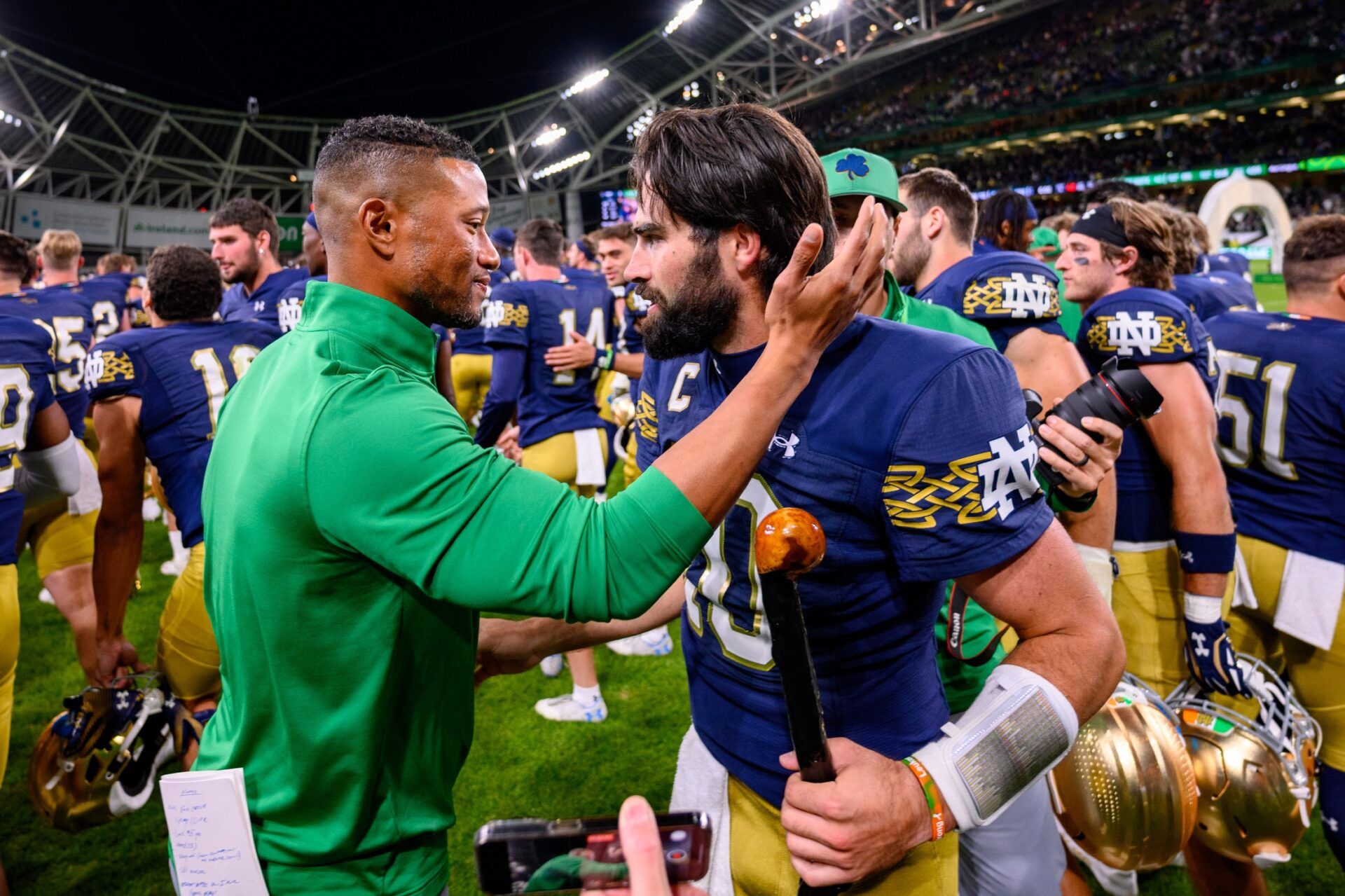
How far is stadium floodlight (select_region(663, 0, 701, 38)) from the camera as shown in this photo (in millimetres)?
28703

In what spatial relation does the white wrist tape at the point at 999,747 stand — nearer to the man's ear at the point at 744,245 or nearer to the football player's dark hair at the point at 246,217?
the man's ear at the point at 744,245

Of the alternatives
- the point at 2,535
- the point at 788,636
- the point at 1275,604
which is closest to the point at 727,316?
the point at 788,636

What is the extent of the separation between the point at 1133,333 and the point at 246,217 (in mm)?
4417

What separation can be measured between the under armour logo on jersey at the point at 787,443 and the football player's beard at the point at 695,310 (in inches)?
10.4

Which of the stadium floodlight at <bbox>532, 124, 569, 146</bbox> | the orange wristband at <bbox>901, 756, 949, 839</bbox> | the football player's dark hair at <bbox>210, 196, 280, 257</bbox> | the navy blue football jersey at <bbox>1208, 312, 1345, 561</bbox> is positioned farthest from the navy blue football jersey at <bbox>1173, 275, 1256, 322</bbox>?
the stadium floodlight at <bbox>532, 124, 569, 146</bbox>

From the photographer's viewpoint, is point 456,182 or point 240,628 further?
point 456,182

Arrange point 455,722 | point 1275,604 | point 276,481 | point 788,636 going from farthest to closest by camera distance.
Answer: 1. point 1275,604
2. point 455,722
3. point 276,481
4. point 788,636

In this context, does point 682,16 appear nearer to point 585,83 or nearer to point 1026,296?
point 585,83

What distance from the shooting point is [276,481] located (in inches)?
49.5

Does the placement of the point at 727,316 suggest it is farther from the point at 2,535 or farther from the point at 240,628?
the point at 2,535

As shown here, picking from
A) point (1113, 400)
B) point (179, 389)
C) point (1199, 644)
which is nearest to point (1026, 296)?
point (1199, 644)

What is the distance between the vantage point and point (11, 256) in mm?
5402

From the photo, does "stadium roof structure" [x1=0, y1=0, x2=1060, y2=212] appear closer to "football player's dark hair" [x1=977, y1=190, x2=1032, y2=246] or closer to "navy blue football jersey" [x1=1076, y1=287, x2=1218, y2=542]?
"football player's dark hair" [x1=977, y1=190, x2=1032, y2=246]

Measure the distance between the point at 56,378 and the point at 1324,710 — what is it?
22.6 feet
